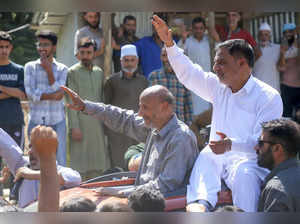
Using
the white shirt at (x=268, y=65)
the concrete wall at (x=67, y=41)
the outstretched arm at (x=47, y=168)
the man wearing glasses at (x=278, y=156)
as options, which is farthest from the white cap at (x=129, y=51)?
the outstretched arm at (x=47, y=168)

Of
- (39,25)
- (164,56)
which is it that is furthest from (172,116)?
(39,25)

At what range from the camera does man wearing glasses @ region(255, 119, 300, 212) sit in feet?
8.79

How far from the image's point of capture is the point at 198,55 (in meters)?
5.28

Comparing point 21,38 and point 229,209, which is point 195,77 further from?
point 21,38

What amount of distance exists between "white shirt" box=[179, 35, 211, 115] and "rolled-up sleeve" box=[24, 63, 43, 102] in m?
1.40

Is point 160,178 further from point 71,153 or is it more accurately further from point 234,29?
point 234,29

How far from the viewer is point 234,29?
5375 millimetres

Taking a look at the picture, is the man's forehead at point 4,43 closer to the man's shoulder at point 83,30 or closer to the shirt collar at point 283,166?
the man's shoulder at point 83,30

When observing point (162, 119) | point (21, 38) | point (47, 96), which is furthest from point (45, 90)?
point (21, 38)

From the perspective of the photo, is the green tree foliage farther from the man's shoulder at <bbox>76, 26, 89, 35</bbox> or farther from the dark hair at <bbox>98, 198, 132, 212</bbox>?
the dark hair at <bbox>98, 198, 132, 212</bbox>

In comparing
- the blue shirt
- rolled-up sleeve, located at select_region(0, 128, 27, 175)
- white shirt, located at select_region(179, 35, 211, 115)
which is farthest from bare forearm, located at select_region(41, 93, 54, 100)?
white shirt, located at select_region(179, 35, 211, 115)

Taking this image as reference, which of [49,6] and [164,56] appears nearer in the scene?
[49,6]

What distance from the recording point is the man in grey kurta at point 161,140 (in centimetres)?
304

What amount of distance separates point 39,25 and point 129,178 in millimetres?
4867
